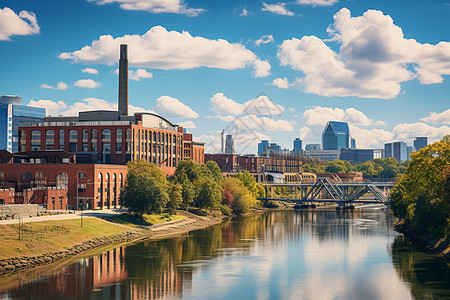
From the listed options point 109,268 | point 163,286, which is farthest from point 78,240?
point 163,286

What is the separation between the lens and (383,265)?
8244 centimetres

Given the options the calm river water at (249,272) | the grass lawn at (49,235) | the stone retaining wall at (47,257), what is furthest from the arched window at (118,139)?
the stone retaining wall at (47,257)

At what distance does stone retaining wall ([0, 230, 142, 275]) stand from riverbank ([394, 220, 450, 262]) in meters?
54.3

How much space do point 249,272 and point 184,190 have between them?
236 feet

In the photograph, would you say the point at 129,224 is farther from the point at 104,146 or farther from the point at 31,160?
the point at 104,146

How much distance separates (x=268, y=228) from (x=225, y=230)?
12.2 metres

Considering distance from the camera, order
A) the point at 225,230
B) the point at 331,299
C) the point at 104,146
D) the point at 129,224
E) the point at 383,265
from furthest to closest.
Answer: the point at 104,146
the point at 225,230
the point at 129,224
the point at 383,265
the point at 331,299

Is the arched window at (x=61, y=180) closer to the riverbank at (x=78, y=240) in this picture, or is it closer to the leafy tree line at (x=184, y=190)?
the leafy tree line at (x=184, y=190)

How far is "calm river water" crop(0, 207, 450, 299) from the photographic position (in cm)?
6384

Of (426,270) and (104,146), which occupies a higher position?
(104,146)

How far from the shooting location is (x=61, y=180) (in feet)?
432

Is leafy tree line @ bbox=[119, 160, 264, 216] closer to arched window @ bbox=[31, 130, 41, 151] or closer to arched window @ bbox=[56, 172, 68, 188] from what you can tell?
arched window @ bbox=[56, 172, 68, 188]

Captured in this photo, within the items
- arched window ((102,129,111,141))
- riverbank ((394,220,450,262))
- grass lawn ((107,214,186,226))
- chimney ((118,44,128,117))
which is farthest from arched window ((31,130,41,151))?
riverbank ((394,220,450,262))

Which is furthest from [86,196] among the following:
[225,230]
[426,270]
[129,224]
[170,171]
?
[426,270]
